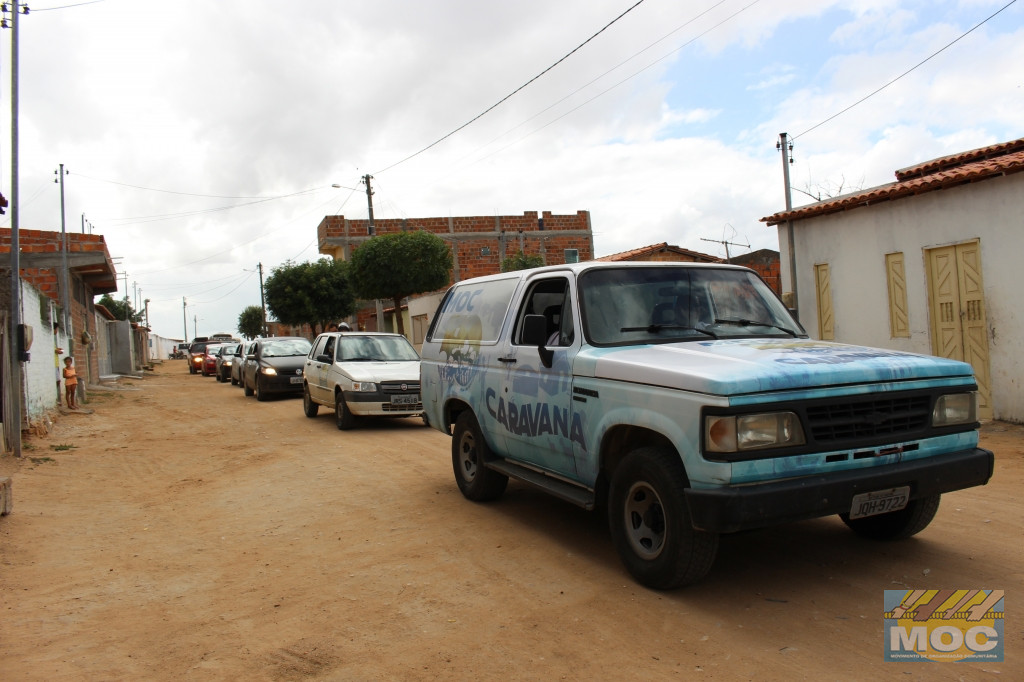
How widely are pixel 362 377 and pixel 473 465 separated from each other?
550 centimetres

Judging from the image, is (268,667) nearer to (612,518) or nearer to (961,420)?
(612,518)

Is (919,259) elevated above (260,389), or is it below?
above

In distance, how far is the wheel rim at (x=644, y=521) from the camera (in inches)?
166

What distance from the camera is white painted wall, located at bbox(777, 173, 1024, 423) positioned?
9.69 meters

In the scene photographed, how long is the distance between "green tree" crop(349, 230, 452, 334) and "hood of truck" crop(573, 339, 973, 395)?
25951 mm

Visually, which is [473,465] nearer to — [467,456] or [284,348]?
[467,456]

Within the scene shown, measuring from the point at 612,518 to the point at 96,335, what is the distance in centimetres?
3037

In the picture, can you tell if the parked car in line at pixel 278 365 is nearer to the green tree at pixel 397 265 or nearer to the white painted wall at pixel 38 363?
the white painted wall at pixel 38 363

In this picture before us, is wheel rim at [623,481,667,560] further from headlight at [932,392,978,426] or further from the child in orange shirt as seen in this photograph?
the child in orange shirt

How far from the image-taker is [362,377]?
38.5 feet

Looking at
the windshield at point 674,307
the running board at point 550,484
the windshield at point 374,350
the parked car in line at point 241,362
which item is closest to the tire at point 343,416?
the windshield at point 374,350

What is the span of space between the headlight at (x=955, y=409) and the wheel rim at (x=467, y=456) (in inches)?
143

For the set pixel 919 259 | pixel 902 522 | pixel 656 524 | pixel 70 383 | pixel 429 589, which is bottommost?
pixel 429 589

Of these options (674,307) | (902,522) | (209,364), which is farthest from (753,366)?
(209,364)
